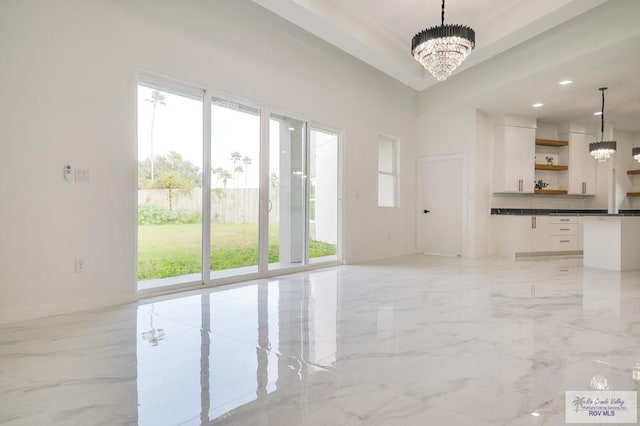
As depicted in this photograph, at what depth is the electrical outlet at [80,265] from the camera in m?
3.28

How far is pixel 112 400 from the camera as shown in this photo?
171cm

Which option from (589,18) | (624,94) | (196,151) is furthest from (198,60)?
(624,94)

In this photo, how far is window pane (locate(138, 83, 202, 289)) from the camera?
389cm

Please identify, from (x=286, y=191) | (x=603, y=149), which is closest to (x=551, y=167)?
(x=603, y=149)

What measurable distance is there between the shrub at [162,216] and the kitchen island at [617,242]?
5.75m

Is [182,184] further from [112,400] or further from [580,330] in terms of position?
[580,330]

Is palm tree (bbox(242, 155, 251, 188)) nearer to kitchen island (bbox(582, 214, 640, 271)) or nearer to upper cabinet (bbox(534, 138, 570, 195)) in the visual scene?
kitchen island (bbox(582, 214, 640, 271))

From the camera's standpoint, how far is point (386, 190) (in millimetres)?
7332

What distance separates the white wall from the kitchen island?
550 cm

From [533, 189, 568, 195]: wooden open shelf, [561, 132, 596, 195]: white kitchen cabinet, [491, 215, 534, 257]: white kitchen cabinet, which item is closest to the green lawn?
[491, 215, 534, 257]: white kitchen cabinet

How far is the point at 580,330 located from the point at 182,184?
390cm

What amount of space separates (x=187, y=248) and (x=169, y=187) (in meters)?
0.72

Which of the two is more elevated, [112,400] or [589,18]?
[589,18]

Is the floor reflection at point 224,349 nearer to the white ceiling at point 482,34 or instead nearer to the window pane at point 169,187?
the window pane at point 169,187
